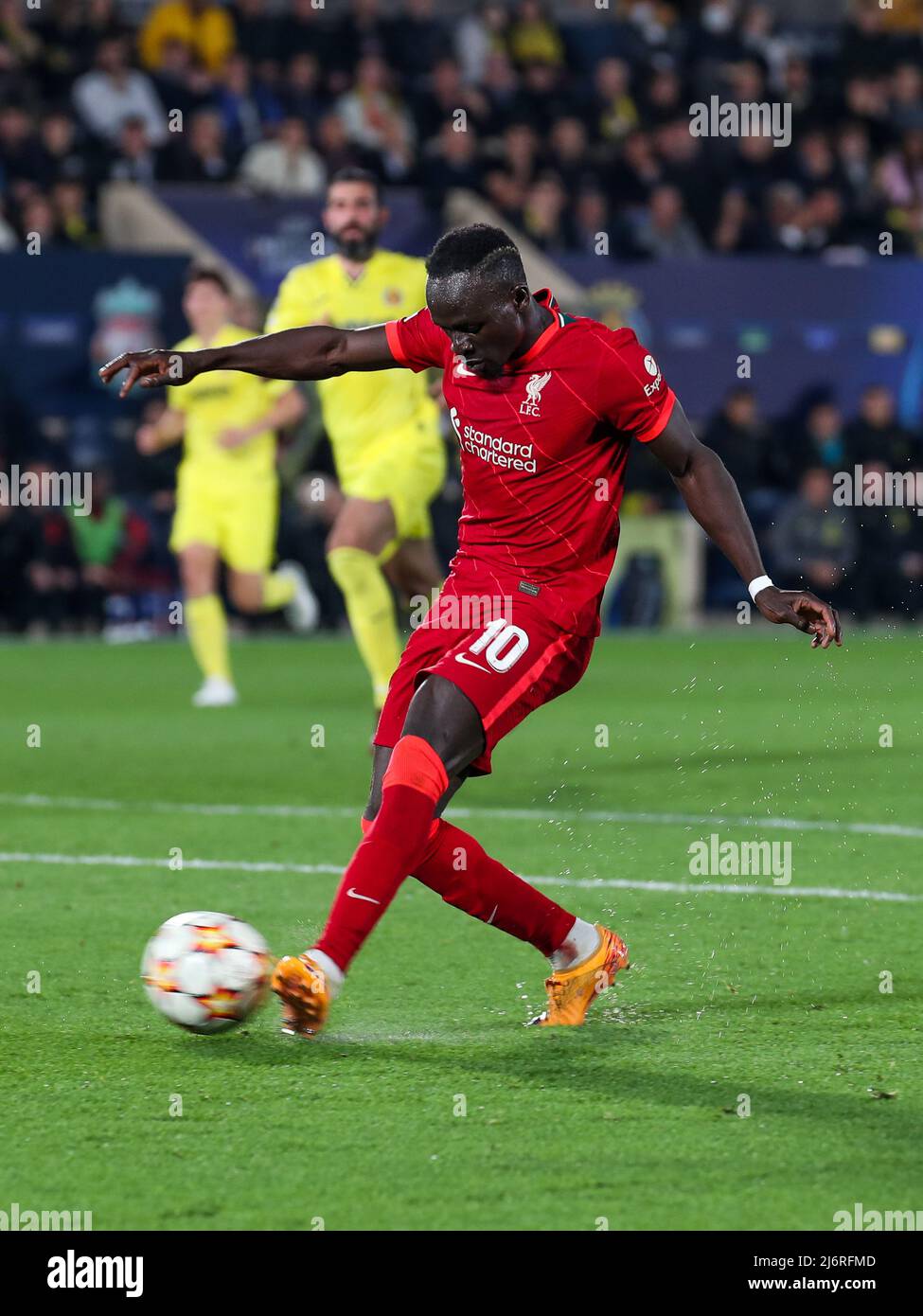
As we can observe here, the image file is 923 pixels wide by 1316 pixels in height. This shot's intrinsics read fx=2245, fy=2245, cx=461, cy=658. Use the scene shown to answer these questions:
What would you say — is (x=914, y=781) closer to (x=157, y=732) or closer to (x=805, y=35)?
(x=157, y=732)

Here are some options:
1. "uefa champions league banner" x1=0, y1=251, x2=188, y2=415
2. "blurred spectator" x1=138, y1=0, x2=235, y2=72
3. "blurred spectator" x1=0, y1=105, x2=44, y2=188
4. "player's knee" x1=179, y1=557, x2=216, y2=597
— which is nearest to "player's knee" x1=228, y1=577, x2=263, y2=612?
"player's knee" x1=179, y1=557, x2=216, y2=597

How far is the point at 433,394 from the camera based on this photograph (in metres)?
8.61

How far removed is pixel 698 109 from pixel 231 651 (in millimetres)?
8641

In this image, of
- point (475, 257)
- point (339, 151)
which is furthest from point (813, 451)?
point (475, 257)

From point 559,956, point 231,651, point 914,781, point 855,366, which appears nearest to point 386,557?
point 914,781

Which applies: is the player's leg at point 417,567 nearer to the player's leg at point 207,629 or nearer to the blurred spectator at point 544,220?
the player's leg at point 207,629

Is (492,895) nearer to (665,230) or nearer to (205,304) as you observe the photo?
(205,304)

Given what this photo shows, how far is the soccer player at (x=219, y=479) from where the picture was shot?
42.8 ft

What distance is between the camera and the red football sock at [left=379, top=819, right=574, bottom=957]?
521cm

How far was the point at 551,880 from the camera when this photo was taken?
722 centimetres

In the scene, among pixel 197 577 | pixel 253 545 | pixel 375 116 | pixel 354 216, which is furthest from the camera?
pixel 375 116

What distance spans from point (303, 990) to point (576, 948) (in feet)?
3.16

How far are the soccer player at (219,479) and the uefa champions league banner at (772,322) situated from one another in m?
5.49

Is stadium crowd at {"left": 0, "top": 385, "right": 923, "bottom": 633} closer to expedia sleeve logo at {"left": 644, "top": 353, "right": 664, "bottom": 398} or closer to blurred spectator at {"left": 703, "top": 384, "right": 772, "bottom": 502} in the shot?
blurred spectator at {"left": 703, "top": 384, "right": 772, "bottom": 502}
